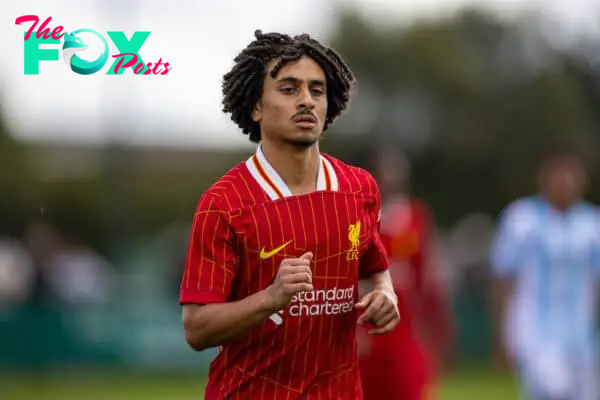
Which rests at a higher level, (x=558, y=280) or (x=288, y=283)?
(x=558, y=280)

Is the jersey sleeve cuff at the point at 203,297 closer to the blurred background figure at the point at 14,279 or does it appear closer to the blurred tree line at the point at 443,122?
the blurred background figure at the point at 14,279

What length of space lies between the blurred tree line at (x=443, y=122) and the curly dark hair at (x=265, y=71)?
2690 cm

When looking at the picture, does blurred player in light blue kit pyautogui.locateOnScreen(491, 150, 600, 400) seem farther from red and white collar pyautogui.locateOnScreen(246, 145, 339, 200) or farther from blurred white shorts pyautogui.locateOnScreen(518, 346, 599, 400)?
red and white collar pyautogui.locateOnScreen(246, 145, 339, 200)

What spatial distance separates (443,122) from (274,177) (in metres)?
35.6


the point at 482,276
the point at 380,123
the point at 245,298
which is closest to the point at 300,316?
the point at 245,298

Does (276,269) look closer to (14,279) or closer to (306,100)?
(306,100)

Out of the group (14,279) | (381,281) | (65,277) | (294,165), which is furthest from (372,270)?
(65,277)

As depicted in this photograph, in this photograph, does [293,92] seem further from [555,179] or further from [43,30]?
[555,179]

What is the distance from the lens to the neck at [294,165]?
5.78 metres

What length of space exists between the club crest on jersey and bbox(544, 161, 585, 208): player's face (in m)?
5.24

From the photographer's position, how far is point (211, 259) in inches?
217

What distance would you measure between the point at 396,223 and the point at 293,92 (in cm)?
507

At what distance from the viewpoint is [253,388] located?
570cm

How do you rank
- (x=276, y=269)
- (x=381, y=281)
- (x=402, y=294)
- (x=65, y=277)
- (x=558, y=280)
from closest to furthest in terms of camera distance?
1. (x=276, y=269)
2. (x=381, y=281)
3. (x=402, y=294)
4. (x=558, y=280)
5. (x=65, y=277)
